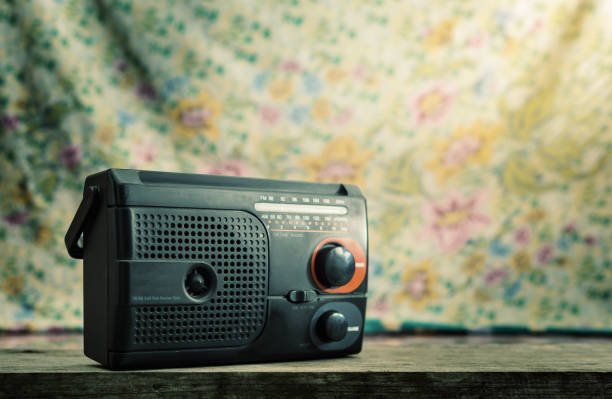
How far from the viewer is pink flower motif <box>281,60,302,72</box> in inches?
47.6

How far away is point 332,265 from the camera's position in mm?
689

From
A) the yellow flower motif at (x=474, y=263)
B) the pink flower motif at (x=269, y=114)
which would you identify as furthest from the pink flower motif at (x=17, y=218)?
the yellow flower motif at (x=474, y=263)

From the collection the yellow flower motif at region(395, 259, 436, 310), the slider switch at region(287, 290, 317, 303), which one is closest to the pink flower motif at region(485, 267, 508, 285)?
the yellow flower motif at region(395, 259, 436, 310)

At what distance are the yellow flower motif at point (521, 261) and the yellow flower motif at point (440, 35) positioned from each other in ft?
1.41

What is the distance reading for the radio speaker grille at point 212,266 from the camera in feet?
1.98

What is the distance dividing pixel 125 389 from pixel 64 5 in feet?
2.63

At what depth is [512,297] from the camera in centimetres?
124

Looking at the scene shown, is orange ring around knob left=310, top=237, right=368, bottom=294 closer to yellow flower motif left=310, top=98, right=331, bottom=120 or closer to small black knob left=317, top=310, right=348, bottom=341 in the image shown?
small black knob left=317, top=310, right=348, bottom=341

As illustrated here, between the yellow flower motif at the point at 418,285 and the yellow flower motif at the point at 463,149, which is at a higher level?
the yellow flower motif at the point at 463,149

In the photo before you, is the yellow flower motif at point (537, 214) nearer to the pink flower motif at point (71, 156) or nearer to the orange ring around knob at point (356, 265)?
the orange ring around knob at point (356, 265)

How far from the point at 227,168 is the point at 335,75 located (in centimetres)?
27

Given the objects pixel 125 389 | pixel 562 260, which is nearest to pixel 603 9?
pixel 562 260

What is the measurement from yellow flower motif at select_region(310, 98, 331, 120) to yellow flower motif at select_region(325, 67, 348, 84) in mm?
41

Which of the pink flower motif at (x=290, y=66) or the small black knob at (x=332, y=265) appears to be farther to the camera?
the pink flower motif at (x=290, y=66)
